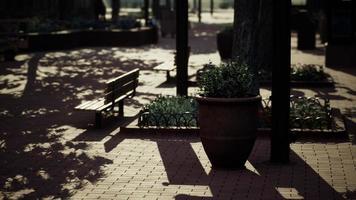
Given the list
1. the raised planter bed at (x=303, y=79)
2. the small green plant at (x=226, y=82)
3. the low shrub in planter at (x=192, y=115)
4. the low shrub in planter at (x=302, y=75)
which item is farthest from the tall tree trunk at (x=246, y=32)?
the low shrub in planter at (x=302, y=75)

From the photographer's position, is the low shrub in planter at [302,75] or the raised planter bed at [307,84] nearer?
the raised planter bed at [307,84]

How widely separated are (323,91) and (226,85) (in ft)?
27.8

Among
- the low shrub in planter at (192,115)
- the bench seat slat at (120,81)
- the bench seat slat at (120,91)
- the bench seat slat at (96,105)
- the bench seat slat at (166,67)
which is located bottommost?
the bench seat slat at (166,67)

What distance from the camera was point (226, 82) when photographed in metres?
9.78

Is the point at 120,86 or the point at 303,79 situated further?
the point at 303,79

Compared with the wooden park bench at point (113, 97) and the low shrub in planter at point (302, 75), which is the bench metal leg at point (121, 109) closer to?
the wooden park bench at point (113, 97)

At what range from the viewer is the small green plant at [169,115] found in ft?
41.3

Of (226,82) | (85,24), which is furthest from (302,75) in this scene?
(85,24)

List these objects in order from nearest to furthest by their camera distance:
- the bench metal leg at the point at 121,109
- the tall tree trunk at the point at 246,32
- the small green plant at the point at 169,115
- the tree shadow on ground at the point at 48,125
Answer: the tree shadow on ground at the point at 48,125 → the small green plant at the point at 169,115 → the tall tree trunk at the point at 246,32 → the bench metal leg at the point at 121,109

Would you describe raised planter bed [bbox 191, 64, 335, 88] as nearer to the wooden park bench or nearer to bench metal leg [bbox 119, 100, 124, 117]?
the wooden park bench

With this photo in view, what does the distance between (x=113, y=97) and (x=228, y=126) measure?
13.7 feet

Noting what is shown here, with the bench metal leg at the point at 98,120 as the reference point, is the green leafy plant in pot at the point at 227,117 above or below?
above

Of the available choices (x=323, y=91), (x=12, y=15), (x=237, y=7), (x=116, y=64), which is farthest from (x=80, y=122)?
(x=12, y=15)

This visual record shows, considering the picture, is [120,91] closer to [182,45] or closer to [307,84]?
[182,45]
